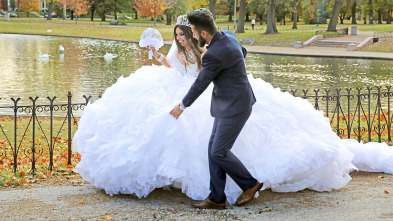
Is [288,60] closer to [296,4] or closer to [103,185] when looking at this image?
[296,4]

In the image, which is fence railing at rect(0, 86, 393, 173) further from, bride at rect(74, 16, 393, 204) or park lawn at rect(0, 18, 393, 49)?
park lawn at rect(0, 18, 393, 49)

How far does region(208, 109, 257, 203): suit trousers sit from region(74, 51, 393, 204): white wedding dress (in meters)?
0.24

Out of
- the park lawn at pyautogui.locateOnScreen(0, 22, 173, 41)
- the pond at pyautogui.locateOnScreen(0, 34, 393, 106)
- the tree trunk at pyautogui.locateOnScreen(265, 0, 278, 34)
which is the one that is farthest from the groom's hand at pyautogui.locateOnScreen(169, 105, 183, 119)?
the park lawn at pyautogui.locateOnScreen(0, 22, 173, 41)

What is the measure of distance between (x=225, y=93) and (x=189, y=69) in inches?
60.2

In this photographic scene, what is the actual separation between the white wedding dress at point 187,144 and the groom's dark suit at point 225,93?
15.9 inches

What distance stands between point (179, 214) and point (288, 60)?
28.5m

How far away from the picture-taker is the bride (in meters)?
5.60

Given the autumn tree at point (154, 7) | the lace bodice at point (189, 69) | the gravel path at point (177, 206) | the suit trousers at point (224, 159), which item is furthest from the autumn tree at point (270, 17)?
the suit trousers at point (224, 159)

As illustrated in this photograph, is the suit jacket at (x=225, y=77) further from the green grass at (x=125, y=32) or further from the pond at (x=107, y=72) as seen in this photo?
the green grass at (x=125, y=32)

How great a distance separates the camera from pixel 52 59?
3058 cm

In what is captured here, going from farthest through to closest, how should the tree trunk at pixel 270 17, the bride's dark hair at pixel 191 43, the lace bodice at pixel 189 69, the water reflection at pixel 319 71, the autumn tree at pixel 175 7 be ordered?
the autumn tree at pixel 175 7 → the tree trunk at pixel 270 17 → the water reflection at pixel 319 71 → the lace bodice at pixel 189 69 → the bride's dark hair at pixel 191 43

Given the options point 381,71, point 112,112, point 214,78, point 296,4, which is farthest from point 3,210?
point 296,4

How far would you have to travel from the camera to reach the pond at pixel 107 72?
19.4 m

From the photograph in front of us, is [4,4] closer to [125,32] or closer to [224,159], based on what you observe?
[125,32]
